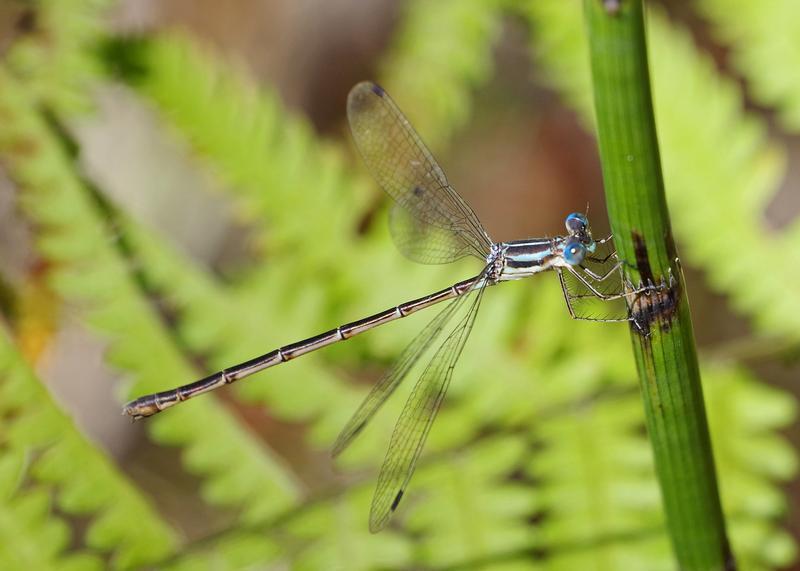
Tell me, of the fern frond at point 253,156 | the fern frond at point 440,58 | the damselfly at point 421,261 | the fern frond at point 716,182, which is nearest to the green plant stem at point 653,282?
the damselfly at point 421,261

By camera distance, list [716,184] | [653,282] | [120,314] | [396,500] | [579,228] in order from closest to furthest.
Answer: [653,282], [396,500], [579,228], [120,314], [716,184]

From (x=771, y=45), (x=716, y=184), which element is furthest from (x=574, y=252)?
(x=771, y=45)

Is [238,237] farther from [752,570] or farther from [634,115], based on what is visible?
[634,115]

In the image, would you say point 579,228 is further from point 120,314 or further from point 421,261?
point 120,314

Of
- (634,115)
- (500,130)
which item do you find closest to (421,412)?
(634,115)

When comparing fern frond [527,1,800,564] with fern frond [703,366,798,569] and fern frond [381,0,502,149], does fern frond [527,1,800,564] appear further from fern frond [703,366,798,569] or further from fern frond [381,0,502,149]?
fern frond [381,0,502,149]

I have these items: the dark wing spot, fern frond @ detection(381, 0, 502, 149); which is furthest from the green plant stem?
fern frond @ detection(381, 0, 502, 149)
